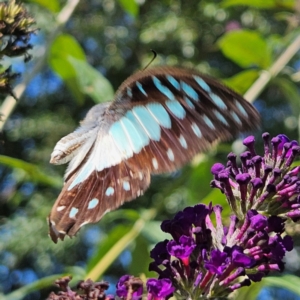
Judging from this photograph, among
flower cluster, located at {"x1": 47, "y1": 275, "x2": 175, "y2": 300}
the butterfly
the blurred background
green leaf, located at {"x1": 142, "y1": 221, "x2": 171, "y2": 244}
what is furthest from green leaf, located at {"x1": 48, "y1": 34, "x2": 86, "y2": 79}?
the blurred background

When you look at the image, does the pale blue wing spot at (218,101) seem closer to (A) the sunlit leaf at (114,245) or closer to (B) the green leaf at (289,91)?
(A) the sunlit leaf at (114,245)

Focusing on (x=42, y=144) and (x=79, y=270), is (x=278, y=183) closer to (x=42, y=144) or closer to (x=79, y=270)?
(x=79, y=270)

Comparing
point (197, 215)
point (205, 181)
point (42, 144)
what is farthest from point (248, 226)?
point (42, 144)

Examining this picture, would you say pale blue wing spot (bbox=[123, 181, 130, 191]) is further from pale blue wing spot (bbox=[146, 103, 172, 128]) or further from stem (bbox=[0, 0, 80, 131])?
stem (bbox=[0, 0, 80, 131])

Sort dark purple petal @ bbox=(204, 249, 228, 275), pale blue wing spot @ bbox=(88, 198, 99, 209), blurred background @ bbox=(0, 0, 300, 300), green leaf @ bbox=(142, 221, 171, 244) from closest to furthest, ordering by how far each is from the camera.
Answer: dark purple petal @ bbox=(204, 249, 228, 275)
pale blue wing spot @ bbox=(88, 198, 99, 209)
green leaf @ bbox=(142, 221, 171, 244)
blurred background @ bbox=(0, 0, 300, 300)

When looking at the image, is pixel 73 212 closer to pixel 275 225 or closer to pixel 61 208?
pixel 61 208

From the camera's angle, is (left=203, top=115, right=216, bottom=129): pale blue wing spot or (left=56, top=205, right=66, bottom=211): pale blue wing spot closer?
(left=203, top=115, right=216, bottom=129): pale blue wing spot

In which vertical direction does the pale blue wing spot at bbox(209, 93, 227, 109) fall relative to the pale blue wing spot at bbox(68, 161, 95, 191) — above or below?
above
